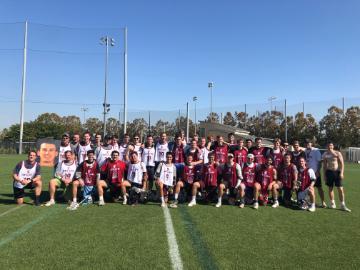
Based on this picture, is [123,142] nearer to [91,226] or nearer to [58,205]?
[58,205]

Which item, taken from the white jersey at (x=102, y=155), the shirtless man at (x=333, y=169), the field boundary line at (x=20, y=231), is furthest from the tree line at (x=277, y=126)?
the field boundary line at (x=20, y=231)

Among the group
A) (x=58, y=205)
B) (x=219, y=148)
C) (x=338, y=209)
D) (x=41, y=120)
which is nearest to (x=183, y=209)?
(x=219, y=148)

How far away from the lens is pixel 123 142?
10.3 meters

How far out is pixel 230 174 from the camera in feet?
29.3

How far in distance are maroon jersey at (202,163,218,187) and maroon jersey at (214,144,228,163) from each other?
2.04 ft

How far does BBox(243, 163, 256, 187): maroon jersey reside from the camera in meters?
8.91

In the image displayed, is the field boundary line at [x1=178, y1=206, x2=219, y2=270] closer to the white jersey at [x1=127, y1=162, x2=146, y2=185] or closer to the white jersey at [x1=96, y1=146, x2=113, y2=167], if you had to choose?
the white jersey at [x1=127, y1=162, x2=146, y2=185]

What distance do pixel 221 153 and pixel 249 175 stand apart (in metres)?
1.11

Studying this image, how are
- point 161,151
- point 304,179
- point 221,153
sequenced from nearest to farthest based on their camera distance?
point 304,179, point 221,153, point 161,151

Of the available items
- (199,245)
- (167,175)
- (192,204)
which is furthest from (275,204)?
(199,245)

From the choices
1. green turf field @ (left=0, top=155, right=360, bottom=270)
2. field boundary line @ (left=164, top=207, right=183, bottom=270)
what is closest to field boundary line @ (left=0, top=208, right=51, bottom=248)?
green turf field @ (left=0, top=155, right=360, bottom=270)

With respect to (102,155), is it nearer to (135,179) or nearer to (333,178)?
(135,179)

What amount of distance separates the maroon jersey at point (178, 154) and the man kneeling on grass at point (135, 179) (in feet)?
3.38

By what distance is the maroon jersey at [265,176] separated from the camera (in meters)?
8.92
